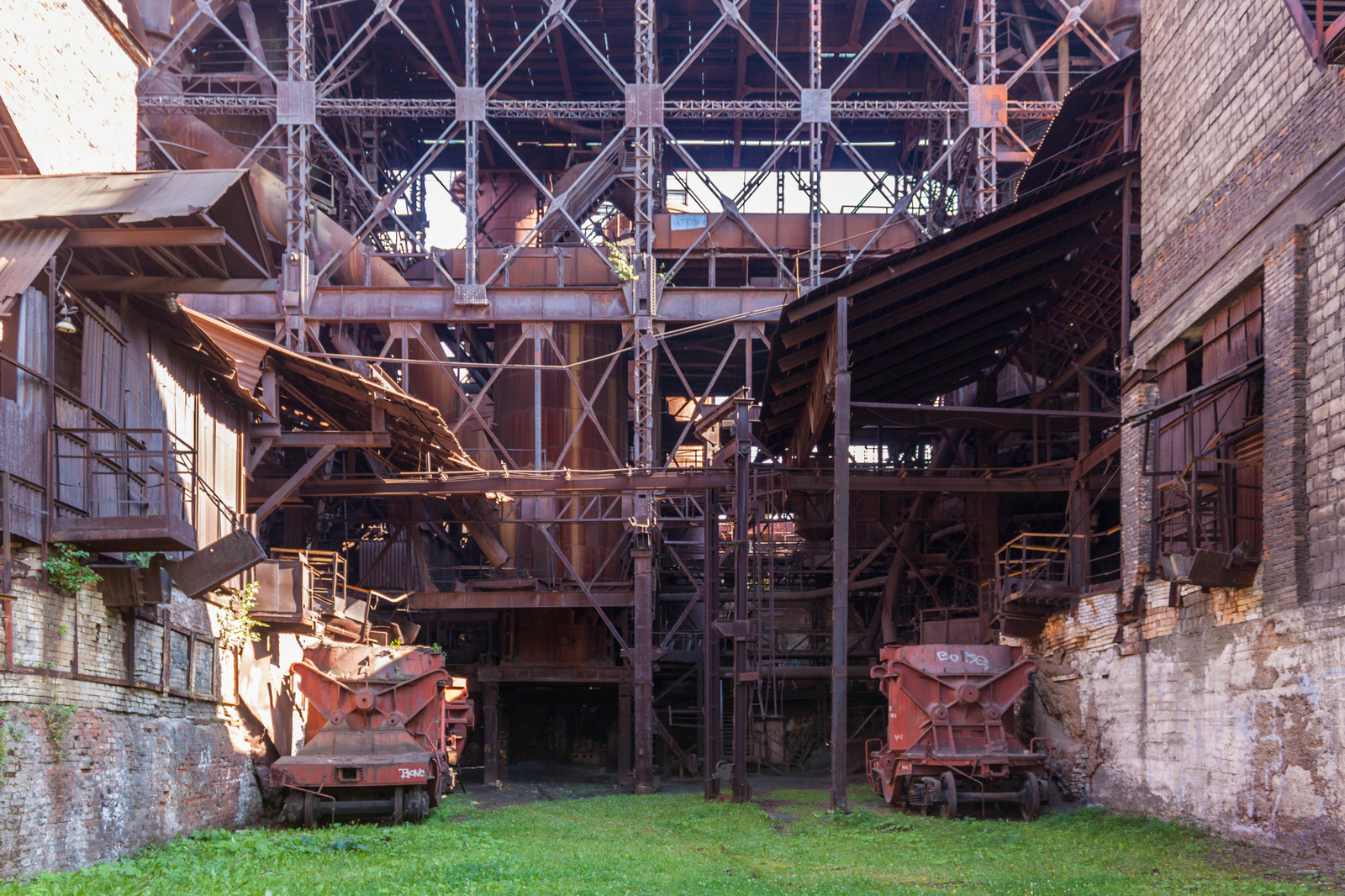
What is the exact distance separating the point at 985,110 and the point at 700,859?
829 inches

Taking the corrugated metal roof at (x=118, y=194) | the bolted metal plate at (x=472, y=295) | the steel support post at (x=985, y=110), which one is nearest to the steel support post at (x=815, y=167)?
the steel support post at (x=985, y=110)

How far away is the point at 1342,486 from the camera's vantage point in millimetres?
11539

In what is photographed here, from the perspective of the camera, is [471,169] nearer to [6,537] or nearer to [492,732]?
[492,732]

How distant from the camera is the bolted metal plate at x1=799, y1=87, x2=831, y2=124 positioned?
28.9 m

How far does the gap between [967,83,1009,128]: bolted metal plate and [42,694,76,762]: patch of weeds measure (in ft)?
76.7

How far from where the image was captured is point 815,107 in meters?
29.0

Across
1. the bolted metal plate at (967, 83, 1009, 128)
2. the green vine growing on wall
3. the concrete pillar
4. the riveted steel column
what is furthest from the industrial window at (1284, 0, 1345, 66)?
the riveted steel column

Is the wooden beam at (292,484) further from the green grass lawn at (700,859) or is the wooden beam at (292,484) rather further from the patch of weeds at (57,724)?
the patch of weeds at (57,724)

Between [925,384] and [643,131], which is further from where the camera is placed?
[643,131]

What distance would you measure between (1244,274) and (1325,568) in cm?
380

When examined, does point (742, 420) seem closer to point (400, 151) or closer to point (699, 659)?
point (699, 659)

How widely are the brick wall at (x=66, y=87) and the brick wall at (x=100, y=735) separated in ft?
18.6

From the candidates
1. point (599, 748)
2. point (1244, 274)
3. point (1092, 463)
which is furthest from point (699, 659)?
point (1244, 274)

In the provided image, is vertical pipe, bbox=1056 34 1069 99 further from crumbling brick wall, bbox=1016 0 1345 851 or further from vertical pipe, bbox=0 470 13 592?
vertical pipe, bbox=0 470 13 592
